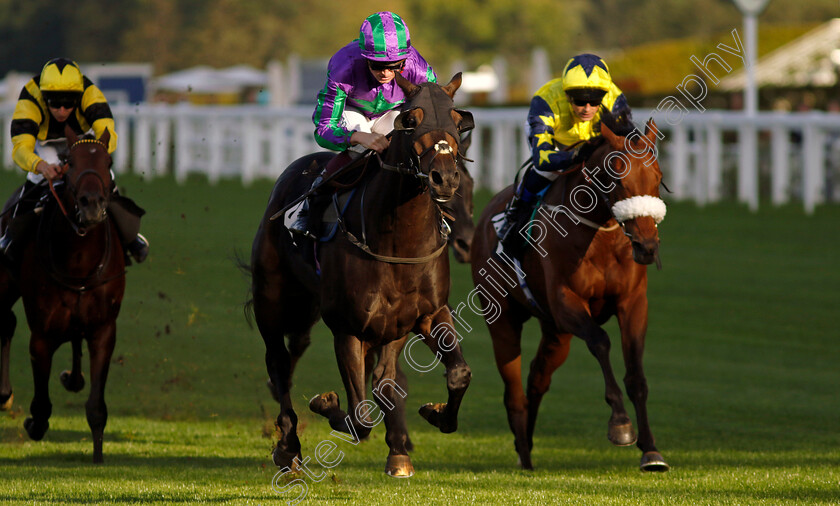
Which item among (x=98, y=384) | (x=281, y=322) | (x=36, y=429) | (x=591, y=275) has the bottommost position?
(x=36, y=429)

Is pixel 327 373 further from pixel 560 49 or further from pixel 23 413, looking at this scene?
pixel 560 49

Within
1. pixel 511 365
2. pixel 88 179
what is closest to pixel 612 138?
pixel 511 365

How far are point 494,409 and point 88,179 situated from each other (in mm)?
3555

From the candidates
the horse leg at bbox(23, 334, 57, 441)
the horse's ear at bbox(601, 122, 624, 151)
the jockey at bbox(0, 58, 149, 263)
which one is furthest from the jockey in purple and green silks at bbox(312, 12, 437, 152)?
the horse leg at bbox(23, 334, 57, 441)

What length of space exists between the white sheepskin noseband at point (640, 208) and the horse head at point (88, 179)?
254 centimetres

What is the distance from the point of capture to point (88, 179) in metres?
6.61

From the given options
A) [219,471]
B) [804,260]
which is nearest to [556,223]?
[219,471]

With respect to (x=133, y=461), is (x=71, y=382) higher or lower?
higher

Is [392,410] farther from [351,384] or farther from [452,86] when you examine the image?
[452,86]

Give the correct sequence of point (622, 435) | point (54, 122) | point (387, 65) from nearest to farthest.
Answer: point (387, 65) < point (622, 435) < point (54, 122)

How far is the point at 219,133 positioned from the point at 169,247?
8746 millimetres

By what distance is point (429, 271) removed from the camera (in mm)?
5527

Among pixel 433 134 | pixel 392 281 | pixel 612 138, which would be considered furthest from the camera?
pixel 612 138

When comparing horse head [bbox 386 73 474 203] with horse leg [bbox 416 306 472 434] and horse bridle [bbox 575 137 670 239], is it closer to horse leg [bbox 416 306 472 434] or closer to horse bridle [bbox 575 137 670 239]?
horse leg [bbox 416 306 472 434]
